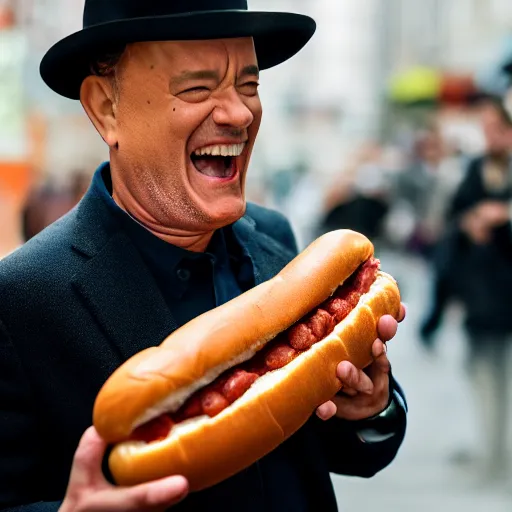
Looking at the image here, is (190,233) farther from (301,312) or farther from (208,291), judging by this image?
(301,312)

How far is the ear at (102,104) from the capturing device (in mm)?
2160

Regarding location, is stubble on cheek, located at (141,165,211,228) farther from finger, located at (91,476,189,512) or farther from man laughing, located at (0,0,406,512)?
finger, located at (91,476,189,512)

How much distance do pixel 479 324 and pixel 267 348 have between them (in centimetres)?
409

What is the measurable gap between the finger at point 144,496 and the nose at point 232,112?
858mm

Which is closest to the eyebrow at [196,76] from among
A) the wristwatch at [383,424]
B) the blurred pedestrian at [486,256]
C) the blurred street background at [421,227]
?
the wristwatch at [383,424]

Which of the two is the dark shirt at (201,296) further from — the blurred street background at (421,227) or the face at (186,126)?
the blurred street background at (421,227)

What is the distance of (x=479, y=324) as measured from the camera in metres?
5.96

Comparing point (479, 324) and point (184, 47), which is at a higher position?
point (184, 47)

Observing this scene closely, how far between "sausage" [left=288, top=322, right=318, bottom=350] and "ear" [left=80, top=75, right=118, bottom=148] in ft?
2.18

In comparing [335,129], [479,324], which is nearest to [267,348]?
[479,324]

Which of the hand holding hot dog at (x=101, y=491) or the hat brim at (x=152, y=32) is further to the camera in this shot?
the hat brim at (x=152, y=32)

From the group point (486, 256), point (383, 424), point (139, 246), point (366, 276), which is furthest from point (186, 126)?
point (486, 256)

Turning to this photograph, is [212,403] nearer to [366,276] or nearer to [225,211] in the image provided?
[225,211]

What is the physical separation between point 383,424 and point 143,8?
4.35 feet
